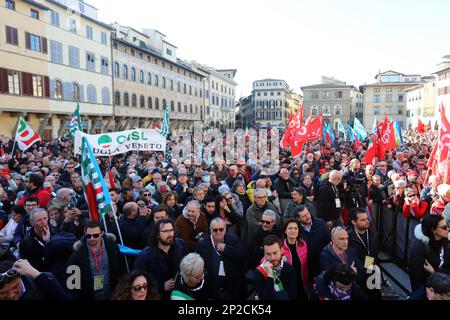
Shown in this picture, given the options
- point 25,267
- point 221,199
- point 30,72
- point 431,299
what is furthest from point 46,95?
point 431,299

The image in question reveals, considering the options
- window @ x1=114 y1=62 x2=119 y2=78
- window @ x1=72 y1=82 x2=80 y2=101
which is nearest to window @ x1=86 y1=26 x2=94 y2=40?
window @ x1=114 y1=62 x2=119 y2=78

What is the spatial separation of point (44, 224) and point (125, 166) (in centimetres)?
837

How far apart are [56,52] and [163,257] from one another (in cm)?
2966

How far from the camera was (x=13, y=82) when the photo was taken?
80.7 feet

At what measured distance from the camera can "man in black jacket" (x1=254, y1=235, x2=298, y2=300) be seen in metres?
3.41

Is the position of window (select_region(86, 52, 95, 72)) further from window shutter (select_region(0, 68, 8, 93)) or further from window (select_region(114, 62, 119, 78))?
window shutter (select_region(0, 68, 8, 93))

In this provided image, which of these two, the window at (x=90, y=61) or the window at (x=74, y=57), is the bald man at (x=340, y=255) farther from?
the window at (x=90, y=61)

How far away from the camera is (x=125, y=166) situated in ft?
40.6

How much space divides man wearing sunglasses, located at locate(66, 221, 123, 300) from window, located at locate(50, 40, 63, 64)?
94.8ft

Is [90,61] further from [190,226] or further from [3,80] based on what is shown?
[190,226]

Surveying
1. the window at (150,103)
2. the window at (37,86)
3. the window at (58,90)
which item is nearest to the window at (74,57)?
the window at (58,90)

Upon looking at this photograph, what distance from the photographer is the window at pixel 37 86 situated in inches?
1043

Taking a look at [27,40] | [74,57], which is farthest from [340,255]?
[74,57]
